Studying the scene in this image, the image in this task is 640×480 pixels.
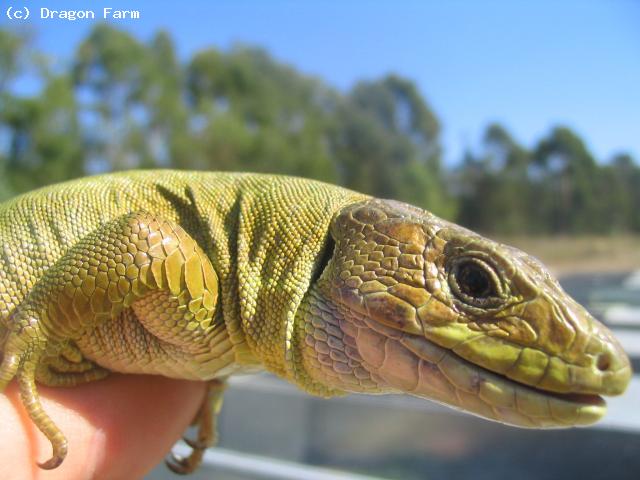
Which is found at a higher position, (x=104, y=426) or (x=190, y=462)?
(x=104, y=426)

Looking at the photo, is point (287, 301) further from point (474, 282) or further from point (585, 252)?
point (585, 252)

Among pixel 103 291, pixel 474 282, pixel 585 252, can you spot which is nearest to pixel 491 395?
pixel 474 282

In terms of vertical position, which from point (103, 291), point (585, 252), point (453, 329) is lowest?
point (103, 291)

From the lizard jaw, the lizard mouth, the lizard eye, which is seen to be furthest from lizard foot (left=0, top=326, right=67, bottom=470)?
the lizard eye

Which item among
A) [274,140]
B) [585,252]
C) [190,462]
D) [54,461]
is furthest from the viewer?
[274,140]

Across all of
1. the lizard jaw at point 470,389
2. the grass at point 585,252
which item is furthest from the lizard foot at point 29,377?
the grass at point 585,252

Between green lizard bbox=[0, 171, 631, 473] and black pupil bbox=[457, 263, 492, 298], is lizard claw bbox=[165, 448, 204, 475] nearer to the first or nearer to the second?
green lizard bbox=[0, 171, 631, 473]

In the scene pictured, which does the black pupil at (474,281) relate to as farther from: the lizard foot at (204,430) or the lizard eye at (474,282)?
the lizard foot at (204,430)
